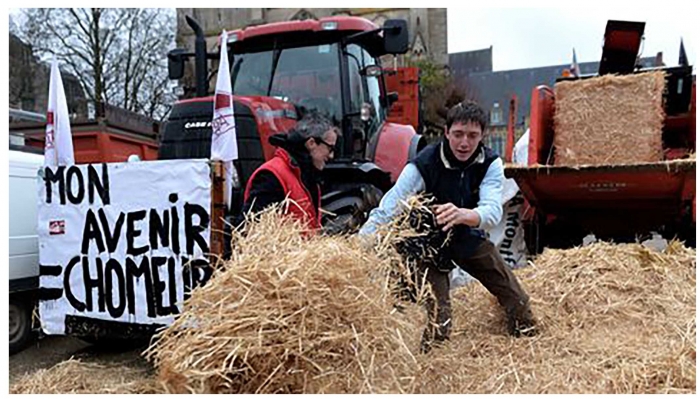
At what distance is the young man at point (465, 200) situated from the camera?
348 cm

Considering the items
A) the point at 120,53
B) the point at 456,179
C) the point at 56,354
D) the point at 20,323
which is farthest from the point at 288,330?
the point at 120,53

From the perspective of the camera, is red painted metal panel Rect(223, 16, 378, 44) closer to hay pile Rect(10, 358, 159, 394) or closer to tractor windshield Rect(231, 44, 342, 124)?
tractor windshield Rect(231, 44, 342, 124)

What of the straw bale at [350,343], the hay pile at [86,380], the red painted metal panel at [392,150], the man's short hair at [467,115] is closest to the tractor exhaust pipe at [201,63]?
the red painted metal panel at [392,150]

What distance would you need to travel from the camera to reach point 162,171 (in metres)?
3.89

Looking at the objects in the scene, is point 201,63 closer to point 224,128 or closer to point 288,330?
point 224,128

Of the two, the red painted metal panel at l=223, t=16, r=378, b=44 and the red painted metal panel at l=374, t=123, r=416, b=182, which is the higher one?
the red painted metal panel at l=223, t=16, r=378, b=44

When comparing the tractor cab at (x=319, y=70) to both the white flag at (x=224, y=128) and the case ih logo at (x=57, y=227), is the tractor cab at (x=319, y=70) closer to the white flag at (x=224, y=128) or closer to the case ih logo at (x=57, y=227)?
the white flag at (x=224, y=128)

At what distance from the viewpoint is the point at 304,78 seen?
19.0 ft

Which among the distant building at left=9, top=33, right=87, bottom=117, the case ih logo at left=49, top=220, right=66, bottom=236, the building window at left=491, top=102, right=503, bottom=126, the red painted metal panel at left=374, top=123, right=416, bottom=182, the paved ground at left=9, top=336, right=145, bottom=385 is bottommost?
the paved ground at left=9, top=336, right=145, bottom=385

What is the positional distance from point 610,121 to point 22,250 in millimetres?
5580

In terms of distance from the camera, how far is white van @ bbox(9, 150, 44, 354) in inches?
203

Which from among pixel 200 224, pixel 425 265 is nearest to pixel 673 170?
pixel 425 265

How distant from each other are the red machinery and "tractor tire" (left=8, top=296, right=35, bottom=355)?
4.51m

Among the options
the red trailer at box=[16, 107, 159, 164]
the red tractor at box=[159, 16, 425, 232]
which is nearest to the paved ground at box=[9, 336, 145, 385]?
the red tractor at box=[159, 16, 425, 232]
